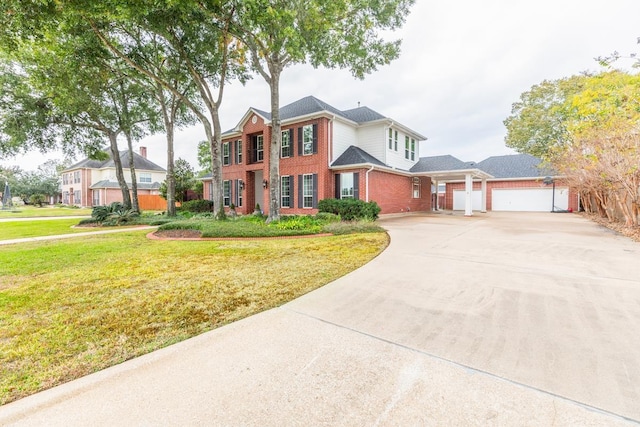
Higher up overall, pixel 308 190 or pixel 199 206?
pixel 308 190

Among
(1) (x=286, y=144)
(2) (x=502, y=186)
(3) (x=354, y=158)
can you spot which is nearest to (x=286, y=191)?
(1) (x=286, y=144)

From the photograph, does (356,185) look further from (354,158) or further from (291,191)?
(291,191)

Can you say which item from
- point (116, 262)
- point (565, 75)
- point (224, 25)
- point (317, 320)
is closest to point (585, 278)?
point (317, 320)

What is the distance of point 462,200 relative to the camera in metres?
25.5

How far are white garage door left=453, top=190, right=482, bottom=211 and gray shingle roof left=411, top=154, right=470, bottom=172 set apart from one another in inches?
317

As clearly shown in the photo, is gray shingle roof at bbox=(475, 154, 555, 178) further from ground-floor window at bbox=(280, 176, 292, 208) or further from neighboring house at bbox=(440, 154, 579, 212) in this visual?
ground-floor window at bbox=(280, 176, 292, 208)

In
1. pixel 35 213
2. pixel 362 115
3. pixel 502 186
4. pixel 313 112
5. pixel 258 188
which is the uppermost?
pixel 362 115

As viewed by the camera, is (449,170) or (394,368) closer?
(394,368)

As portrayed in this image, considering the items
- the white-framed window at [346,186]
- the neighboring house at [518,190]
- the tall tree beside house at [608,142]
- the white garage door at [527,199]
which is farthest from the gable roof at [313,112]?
the white garage door at [527,199]

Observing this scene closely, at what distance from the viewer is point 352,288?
13.7 feet

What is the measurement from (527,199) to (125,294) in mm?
27683

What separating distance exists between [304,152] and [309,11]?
7.38 meters

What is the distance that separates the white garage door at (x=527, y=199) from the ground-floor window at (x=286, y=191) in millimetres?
18671

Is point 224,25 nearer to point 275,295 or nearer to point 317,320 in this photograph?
point 275,295
